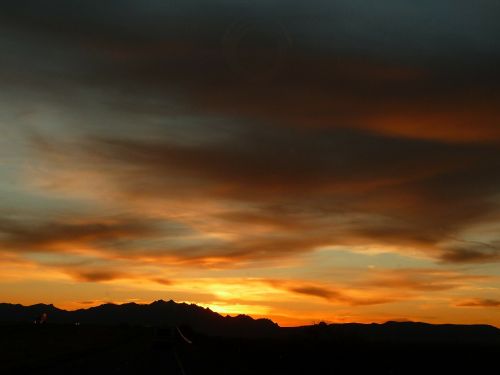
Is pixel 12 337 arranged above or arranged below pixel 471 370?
above

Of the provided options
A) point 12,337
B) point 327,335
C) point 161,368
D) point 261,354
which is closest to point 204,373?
point 161,368

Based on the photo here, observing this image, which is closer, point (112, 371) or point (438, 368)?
point (438, 368)

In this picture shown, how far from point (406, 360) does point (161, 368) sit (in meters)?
13.7

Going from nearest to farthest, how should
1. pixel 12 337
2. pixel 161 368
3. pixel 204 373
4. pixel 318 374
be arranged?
pixel 318 374 < pixel 204 373 < pixel 161 368 < pixel 12 337

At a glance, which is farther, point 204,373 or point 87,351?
point 87,351

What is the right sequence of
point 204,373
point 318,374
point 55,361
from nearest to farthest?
point 318,374
point 204,373
point 55,361

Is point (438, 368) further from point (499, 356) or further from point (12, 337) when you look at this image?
point (12, 337)

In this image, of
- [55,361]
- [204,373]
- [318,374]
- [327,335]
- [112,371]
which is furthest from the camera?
[327,335]

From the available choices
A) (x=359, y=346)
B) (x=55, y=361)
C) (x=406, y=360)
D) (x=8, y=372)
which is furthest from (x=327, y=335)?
(x=8, y=372)

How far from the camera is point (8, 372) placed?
1361 inches

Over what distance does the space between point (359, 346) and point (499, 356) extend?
9.71 m

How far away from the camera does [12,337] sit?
254 feet

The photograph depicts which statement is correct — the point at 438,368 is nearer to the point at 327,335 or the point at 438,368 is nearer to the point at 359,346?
the point at 359,346

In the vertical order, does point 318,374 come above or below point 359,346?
below
